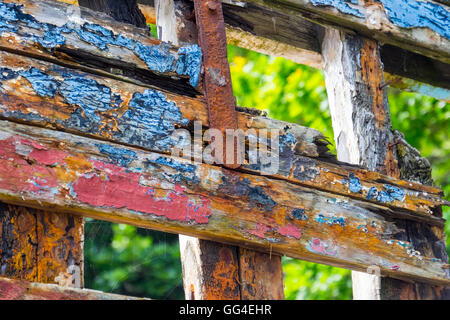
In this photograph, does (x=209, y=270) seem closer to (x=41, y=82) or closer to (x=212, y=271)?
(x=212, y=271)

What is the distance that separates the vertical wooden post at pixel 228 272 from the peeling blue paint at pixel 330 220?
207 millimetres

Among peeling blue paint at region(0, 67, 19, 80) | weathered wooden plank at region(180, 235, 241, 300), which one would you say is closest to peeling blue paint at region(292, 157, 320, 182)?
weathered wooden plank at region(180, 235, 241, 300)

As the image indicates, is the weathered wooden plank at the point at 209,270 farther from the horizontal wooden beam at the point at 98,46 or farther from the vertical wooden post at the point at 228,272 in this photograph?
the horizontal wooden beam at the point at 98,46

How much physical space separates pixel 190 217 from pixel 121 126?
1.23ft

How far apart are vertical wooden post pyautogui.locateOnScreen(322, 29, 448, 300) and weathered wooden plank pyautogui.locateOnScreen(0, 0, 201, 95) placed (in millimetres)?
847

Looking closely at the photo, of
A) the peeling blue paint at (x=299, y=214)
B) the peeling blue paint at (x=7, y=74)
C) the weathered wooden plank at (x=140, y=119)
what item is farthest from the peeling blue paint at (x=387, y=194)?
the peeling blue paint at (x=7, y=74)

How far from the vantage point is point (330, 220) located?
7.23 feet

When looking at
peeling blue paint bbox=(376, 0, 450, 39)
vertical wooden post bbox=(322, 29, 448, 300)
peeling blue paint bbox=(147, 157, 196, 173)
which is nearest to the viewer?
peeling blue paint bbox=(147, 157, 196, 173)

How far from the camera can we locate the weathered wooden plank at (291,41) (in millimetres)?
2799

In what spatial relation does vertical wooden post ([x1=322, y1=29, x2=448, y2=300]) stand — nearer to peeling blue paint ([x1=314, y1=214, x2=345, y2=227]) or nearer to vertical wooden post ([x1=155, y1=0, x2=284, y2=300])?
peeling blue paint ([x1=314, y1=214, x2=345, y2=227])

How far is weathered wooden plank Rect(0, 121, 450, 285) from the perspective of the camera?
5.85 feet

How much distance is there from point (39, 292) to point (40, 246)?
206 millimetres

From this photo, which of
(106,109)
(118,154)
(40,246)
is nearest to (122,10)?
(106,109)
